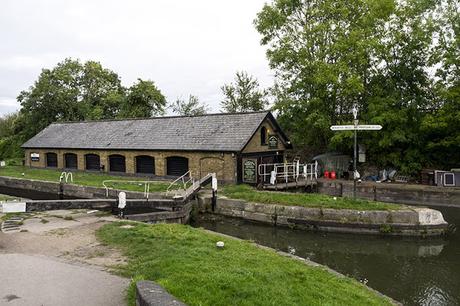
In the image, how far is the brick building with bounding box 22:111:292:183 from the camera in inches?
847

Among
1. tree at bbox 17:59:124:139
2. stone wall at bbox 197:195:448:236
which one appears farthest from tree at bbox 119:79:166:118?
stone wall at bbox 197:195:448:236

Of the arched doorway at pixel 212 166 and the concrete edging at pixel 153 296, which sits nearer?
the concrete edging at pixel 153 296

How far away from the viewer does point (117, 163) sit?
27.0m

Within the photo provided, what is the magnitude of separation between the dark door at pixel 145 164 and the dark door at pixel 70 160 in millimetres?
6910

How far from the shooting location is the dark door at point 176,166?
76.8ft

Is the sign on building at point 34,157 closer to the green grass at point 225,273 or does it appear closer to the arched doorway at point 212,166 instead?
the arched doorway at point 212,166

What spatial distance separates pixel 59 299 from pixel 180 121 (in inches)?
796

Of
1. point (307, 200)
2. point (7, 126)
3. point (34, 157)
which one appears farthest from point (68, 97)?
point (307, 200)

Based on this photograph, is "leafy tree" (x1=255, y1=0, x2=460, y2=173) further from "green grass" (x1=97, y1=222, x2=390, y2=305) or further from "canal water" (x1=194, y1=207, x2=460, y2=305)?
"green grass" (x1=97, y1=222, x2=390, y2=305)

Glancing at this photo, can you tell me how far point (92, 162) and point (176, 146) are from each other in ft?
28.2

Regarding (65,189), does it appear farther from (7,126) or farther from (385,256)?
(7,126)

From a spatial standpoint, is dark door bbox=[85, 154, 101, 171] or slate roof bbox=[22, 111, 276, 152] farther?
dark door bbox=[85, 154, 101, 171]

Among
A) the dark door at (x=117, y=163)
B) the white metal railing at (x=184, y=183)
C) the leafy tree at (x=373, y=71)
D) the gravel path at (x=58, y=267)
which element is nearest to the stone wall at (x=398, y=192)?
the leafy tree at (x=373, y=71)

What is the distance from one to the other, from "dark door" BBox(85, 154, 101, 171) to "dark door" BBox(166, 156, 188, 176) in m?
6.76
